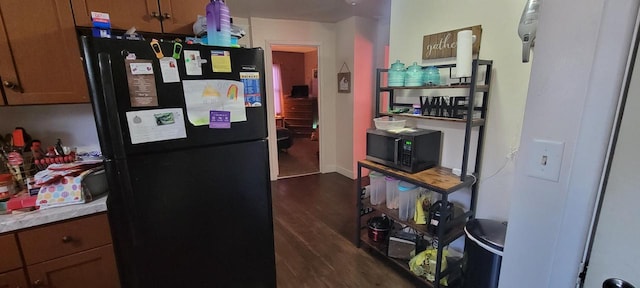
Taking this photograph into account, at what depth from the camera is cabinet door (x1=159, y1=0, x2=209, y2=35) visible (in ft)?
4.99

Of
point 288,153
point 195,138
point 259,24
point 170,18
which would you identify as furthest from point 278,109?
point 195,138

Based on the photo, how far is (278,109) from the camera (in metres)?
7.71

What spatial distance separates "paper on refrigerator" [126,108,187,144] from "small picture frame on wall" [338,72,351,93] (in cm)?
311

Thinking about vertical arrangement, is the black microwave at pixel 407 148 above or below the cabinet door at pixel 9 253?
above

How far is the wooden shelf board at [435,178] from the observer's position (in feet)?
5.67

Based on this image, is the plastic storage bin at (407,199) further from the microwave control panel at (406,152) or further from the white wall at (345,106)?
the white wall at (345,106)

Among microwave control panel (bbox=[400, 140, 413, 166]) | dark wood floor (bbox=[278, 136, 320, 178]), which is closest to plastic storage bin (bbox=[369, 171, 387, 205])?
microwave control panel (bbox=[400, 140, 413, 166])

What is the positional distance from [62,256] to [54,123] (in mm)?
846

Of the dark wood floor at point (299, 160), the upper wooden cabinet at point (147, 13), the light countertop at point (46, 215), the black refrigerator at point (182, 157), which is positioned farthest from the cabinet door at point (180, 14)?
the dark wood floor at point (299, 160)

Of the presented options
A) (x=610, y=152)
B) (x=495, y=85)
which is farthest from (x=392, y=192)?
(x=610, y=152)

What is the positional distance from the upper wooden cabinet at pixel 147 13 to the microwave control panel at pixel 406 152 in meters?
1.56

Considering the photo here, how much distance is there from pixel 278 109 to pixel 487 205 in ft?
21.1

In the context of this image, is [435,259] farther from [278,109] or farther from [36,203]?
[278,109]

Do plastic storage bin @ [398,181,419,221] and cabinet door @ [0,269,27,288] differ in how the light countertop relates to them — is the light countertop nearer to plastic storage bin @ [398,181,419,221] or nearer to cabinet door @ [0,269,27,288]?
cabinet door @ [0,269,27,288]
